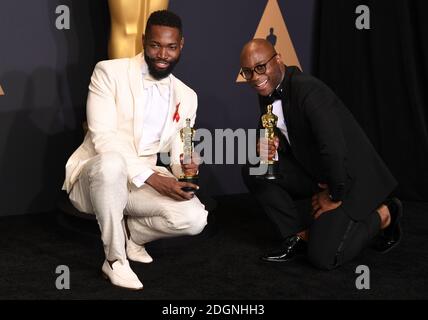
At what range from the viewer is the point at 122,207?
8.91 feet

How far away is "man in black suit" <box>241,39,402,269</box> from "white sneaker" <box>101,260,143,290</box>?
642 millimetres

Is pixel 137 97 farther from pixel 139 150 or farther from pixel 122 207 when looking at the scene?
pixel 122 207

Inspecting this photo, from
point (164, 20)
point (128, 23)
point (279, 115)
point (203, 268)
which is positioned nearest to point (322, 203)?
point (279, 115)

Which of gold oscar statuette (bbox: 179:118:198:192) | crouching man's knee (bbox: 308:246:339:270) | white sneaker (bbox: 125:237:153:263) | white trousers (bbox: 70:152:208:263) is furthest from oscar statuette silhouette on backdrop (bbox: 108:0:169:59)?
crouching man's knee (bbox: 308:246:339:270)

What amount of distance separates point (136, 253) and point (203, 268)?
30 cm

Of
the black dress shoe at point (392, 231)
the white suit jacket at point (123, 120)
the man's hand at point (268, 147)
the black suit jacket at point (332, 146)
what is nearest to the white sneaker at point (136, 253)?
the white suit jacket at point (123, 120)

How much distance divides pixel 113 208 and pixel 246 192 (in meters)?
2.00

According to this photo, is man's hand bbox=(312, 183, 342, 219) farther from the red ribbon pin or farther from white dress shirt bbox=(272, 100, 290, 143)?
the red ribbon pin

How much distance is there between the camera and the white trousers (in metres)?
2.68

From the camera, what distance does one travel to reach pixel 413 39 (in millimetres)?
4207

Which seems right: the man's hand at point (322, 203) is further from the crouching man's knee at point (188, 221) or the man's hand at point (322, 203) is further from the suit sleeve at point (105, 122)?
the suit sleeve at point (105, 122)

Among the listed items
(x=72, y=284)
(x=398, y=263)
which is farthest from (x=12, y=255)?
(x=398, y=263)

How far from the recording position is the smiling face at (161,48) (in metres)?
2.97

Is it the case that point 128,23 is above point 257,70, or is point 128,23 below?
above
